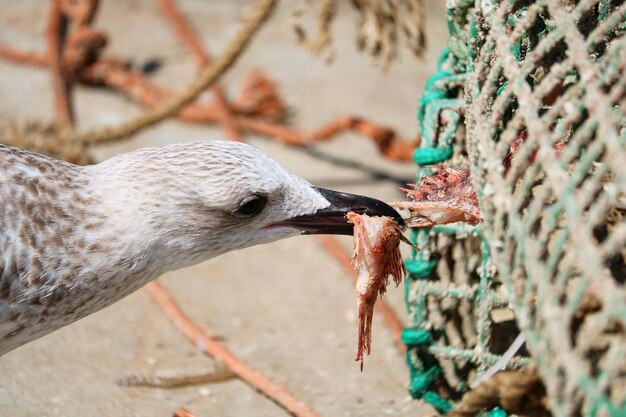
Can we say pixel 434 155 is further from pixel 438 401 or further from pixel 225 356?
pixel 225 356

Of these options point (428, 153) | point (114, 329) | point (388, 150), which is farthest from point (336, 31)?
point (428, 153)

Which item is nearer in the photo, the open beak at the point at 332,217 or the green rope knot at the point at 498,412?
the green rope knot at the point at 498,412

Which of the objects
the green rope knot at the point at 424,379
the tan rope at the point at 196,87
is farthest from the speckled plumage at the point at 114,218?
the tan rope at the point at 196,87

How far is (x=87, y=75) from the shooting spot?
154 inches

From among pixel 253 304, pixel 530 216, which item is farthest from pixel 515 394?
pixel 253 304

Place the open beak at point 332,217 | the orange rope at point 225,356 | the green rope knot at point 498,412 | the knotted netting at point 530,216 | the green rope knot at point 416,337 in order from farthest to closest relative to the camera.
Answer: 1. the orange rope at point 225,356
2. the green rope knot at point 416,337
3. the open beak at point 332,217
4. the green rope knot at point 498,412
5. the knotted netting at point 530,216

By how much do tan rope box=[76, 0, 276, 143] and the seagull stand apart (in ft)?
4.23

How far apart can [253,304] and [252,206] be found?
942 millimetres

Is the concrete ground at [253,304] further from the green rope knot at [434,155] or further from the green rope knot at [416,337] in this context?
the green rope knot at [434,155]

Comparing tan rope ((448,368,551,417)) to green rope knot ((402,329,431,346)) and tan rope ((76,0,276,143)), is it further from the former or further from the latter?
tan rope ((76,0,276,143))

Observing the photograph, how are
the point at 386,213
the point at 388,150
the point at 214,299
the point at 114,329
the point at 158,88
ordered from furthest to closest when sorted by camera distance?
the point at 158,88
the point at 388,150
the point at 214,299
the point at 114,329
the point at 386,213

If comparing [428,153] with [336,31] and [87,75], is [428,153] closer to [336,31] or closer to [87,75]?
[87,75]

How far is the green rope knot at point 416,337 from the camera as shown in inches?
72.2

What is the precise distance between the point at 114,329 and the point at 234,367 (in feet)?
1.42
